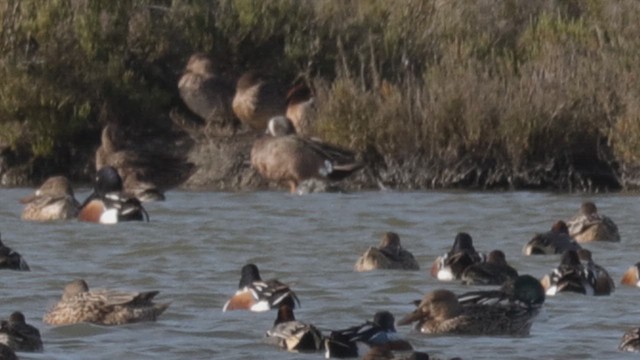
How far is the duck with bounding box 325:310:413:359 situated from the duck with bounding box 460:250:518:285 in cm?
320

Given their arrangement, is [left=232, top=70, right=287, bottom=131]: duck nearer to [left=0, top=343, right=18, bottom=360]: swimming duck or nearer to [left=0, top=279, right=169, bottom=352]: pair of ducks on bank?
[left=0, top=279, right=169, bottom=352]: pair of ducks on bank

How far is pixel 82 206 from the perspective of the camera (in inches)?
798

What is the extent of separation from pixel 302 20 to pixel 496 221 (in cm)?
718

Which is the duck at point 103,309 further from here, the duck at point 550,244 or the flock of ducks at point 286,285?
the duck at point 550,244

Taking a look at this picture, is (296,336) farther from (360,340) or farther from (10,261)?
(10,261)

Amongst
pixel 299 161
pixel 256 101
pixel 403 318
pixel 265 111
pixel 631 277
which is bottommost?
pixel 403 318

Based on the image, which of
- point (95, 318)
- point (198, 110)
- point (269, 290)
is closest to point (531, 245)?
point (269, 290)

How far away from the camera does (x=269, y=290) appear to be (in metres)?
13.2

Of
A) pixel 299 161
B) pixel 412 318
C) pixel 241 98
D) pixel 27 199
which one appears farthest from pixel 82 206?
pixel 412 318

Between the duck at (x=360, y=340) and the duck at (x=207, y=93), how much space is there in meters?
13.5

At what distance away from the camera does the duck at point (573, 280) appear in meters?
14.1

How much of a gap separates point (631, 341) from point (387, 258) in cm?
413

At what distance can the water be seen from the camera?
39.6 feet

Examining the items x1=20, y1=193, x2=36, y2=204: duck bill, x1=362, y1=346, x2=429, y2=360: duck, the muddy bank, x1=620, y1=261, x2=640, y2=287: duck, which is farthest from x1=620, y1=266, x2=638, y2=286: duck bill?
the muddy bank
